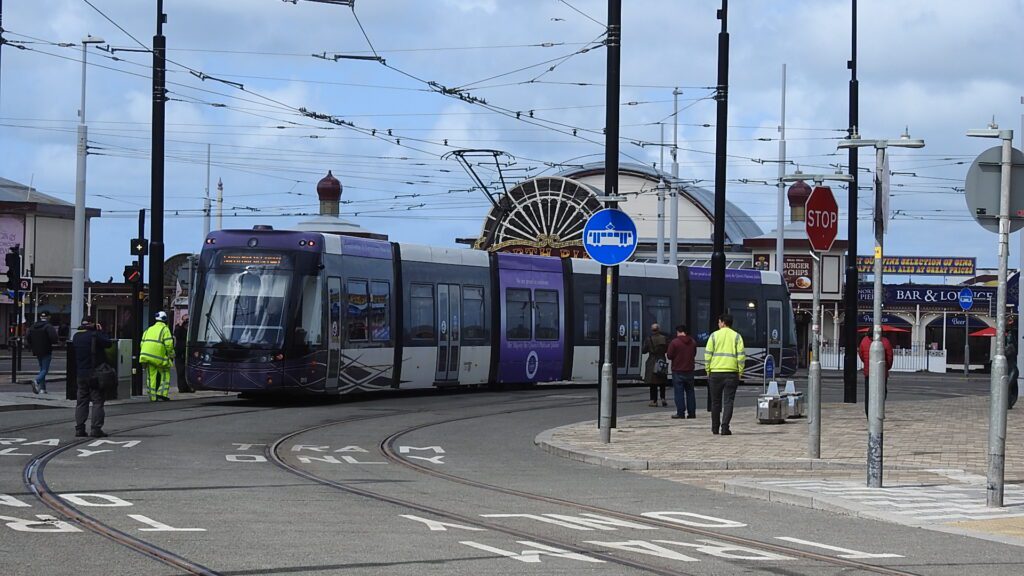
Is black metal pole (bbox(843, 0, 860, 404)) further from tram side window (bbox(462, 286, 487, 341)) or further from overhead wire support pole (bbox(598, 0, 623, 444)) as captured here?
overhead wire support pole (bbox(598, 0, 623, 444))

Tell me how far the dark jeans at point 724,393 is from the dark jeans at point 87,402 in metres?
8.26

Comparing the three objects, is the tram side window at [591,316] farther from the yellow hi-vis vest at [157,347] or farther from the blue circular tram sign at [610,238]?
the blue circular tram sign at [610,238]

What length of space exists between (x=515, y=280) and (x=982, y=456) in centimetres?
1674

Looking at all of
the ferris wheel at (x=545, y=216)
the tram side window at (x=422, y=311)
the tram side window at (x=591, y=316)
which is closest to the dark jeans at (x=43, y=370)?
the tram side window at (x=422, y=311)

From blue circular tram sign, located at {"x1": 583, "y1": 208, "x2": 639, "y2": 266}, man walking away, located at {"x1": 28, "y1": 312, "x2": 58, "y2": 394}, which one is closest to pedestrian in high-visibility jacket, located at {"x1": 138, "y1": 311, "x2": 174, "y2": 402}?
man walking away, located at {"x1": 28, "y1": 312, "x2": 58, "y2": 394}

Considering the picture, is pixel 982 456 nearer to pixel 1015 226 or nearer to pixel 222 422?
pixel 1015 226

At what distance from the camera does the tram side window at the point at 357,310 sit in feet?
92.5

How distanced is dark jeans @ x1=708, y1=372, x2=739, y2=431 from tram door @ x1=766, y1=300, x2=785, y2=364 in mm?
21661

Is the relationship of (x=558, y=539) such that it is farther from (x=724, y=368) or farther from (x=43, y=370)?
(x=43, y=370)

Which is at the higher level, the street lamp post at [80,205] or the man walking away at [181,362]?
the street lamp post at [80,205]

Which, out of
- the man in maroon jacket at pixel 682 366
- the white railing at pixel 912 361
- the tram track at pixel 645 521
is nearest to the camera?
the tram track at pixel 645 521

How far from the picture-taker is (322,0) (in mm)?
26375

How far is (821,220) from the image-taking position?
17719mm

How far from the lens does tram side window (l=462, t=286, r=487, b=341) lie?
106ft
